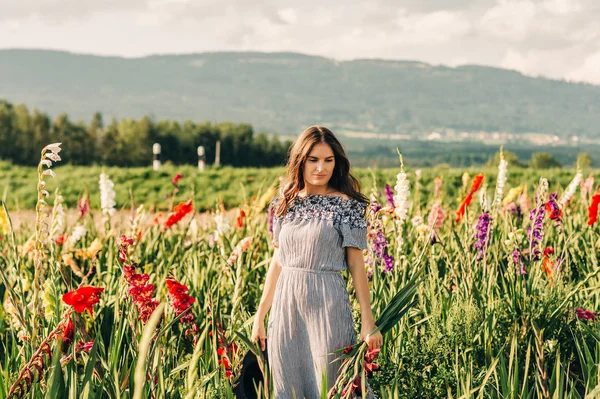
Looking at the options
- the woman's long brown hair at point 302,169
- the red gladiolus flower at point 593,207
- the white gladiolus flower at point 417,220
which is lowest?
the white gladiolus flower at point 417,220

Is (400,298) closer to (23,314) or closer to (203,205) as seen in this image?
(23,314)

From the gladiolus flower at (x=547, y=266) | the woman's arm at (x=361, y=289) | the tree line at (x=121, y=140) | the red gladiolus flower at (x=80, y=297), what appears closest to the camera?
the red gladiolus flower at (x=80, y=297)

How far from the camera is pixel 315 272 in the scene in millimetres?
2615

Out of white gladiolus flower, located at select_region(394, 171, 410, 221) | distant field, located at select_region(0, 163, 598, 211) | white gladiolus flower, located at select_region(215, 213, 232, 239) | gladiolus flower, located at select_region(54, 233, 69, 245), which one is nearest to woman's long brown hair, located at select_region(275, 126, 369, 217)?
white gladiolus flower, located at select_region(394, 171, 410, 221)

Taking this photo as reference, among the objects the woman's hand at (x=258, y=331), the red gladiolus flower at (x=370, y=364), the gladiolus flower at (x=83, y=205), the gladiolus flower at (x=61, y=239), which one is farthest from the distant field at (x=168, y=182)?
the red gladiolus flower at (x=370, y=364)

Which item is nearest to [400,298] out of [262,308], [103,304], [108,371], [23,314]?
[262,308]

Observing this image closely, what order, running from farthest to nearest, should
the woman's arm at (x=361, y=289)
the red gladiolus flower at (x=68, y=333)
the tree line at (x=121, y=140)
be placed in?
the tree line at (x=121, y=140) < the woman's arm at (x=361, y=289) < the red gladiolus flower at (x=68, y=333)

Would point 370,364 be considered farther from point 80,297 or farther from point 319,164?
point 80,297

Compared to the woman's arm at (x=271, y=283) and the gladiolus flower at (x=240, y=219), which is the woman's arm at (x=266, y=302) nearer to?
the woman's arm at (x=271, y=283)

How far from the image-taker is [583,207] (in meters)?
5.94

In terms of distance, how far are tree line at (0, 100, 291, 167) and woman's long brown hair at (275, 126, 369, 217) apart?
129ft

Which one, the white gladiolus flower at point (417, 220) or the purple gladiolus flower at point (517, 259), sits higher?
the white gladiolus flower at point (417, 220)

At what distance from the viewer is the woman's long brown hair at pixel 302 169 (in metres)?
2.69

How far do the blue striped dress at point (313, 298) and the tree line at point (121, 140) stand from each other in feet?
130
